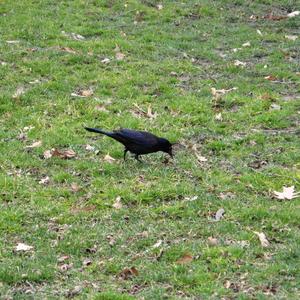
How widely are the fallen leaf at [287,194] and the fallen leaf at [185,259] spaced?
1.67 meters

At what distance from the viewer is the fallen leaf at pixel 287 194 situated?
7754 mm

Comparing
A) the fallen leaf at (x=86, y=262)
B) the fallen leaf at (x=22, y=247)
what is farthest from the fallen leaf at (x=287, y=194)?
the fallen leaf at (x=22, y=247)

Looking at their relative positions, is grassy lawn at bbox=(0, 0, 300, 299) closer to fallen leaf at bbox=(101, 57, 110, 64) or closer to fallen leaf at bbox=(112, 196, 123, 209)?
fallen leaf at bbox=(112, 196, 123, 209)

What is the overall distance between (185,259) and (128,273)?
1.85 ft

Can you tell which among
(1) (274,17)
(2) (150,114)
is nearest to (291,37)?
(1) (274,17)

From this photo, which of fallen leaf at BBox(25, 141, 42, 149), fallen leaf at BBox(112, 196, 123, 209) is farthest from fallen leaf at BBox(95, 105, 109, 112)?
fallen leaf at BBox(112, 196, 123, 209)

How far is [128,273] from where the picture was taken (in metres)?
6.30

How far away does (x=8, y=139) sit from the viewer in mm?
9445

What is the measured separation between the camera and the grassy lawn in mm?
6316

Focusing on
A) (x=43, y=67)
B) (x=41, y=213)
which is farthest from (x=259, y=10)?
(x=41, y=213)

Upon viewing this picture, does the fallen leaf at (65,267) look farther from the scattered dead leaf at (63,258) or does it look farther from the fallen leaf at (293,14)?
the fallen leaf at (293,14)

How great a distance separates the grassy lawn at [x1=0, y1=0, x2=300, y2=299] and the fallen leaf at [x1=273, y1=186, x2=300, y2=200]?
92 mm

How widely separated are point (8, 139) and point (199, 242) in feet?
12.1

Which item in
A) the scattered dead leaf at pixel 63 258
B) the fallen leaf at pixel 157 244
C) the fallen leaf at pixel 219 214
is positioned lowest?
the fallen leaf at pixel 219 214
